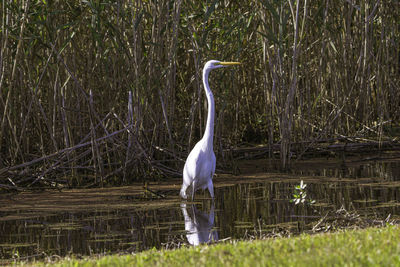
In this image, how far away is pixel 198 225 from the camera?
6.41 meters

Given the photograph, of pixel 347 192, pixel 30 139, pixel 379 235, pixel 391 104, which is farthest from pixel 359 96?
pixel 379 235

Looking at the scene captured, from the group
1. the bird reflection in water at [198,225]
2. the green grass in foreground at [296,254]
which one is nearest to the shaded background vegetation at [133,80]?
the bird reflection in water at [198,225]

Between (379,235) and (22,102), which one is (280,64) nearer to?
(22,102)

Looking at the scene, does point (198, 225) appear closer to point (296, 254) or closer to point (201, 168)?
point (201, 168)

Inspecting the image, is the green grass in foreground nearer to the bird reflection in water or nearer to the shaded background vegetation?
the bird reflection in water

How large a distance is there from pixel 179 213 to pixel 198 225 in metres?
0.68

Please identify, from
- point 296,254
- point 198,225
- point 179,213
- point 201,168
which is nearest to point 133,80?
point 201,168

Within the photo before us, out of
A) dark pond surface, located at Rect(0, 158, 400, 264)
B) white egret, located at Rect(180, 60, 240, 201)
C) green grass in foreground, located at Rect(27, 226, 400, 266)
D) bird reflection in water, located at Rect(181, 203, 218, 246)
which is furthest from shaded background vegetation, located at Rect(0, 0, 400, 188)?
green grass in foreground, located at Rect(27, 226, 400, 266)

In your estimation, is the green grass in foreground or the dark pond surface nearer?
the green grass in foreground

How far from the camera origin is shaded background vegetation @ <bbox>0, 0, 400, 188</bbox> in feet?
27.9

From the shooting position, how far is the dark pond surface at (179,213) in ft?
19.1

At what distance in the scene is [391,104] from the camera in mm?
12383

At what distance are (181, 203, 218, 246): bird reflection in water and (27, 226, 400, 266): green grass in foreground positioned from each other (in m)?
1.26

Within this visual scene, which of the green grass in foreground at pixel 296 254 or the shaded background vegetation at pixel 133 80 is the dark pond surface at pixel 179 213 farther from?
the green grass in foreground at pixel 296 254
